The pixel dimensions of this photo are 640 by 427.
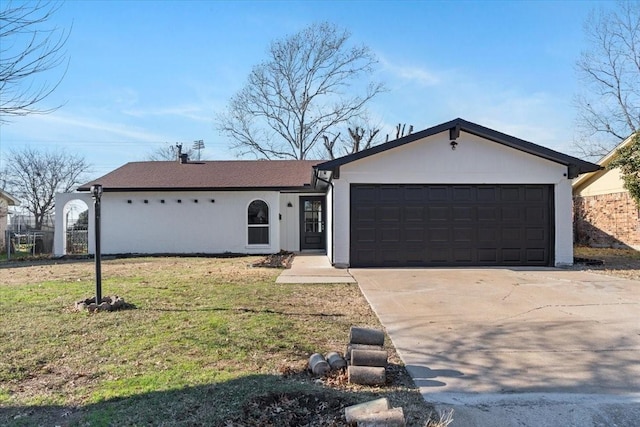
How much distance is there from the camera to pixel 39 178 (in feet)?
105

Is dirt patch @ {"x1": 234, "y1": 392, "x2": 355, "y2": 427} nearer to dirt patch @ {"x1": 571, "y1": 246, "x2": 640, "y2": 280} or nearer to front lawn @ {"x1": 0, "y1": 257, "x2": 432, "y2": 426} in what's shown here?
front lawn @ {"x1": 0, "y1": 257, "x2": 432, "y2": 426}

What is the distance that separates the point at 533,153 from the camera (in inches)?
483

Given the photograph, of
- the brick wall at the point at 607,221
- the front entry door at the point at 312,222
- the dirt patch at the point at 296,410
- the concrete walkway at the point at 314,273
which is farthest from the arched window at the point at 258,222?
the brick wall at the point at 607,221

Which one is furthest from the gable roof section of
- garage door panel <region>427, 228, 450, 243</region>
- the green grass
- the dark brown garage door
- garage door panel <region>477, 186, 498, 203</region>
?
the green grass

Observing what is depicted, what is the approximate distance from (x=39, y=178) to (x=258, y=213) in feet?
77.9

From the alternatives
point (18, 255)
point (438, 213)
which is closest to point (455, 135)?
point (438, 213)

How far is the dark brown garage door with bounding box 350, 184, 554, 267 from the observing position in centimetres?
1232

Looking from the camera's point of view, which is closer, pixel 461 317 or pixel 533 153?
pixel 461 317

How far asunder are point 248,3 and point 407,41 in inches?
259

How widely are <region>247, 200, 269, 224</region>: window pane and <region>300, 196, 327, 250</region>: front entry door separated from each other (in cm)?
162

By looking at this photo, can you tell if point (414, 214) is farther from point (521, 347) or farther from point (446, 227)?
point (521, 347)

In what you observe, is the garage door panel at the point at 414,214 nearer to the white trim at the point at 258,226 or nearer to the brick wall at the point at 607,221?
the white trim at the point at 258,226

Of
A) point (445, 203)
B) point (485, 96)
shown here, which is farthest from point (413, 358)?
point (485, 96)

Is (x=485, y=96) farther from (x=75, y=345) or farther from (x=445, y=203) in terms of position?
(x=75, y=345)
